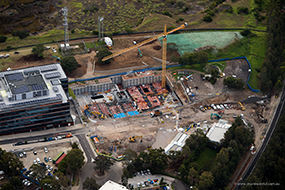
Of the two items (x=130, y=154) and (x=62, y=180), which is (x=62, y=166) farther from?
(x=130, y=154)

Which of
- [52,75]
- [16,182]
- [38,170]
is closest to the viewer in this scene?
[16,182]

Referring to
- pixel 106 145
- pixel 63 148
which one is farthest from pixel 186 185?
pixel 63 148

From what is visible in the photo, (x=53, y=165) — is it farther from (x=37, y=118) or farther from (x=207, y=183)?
(x=207, y=183)

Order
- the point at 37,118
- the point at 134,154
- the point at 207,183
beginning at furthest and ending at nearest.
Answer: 1. the point at 37,118
2. the point at 134,154
3. the point at 207,183

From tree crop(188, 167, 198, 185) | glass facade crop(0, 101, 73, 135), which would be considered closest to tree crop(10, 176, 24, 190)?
glass facade crop(0, 101, 73, 135)

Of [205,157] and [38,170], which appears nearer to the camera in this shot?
[38,170]

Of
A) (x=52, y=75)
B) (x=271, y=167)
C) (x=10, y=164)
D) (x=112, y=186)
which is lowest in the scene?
(x=271, y=167)

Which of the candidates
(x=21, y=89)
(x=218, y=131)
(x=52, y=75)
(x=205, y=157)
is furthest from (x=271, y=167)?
(x=21, y=89)
